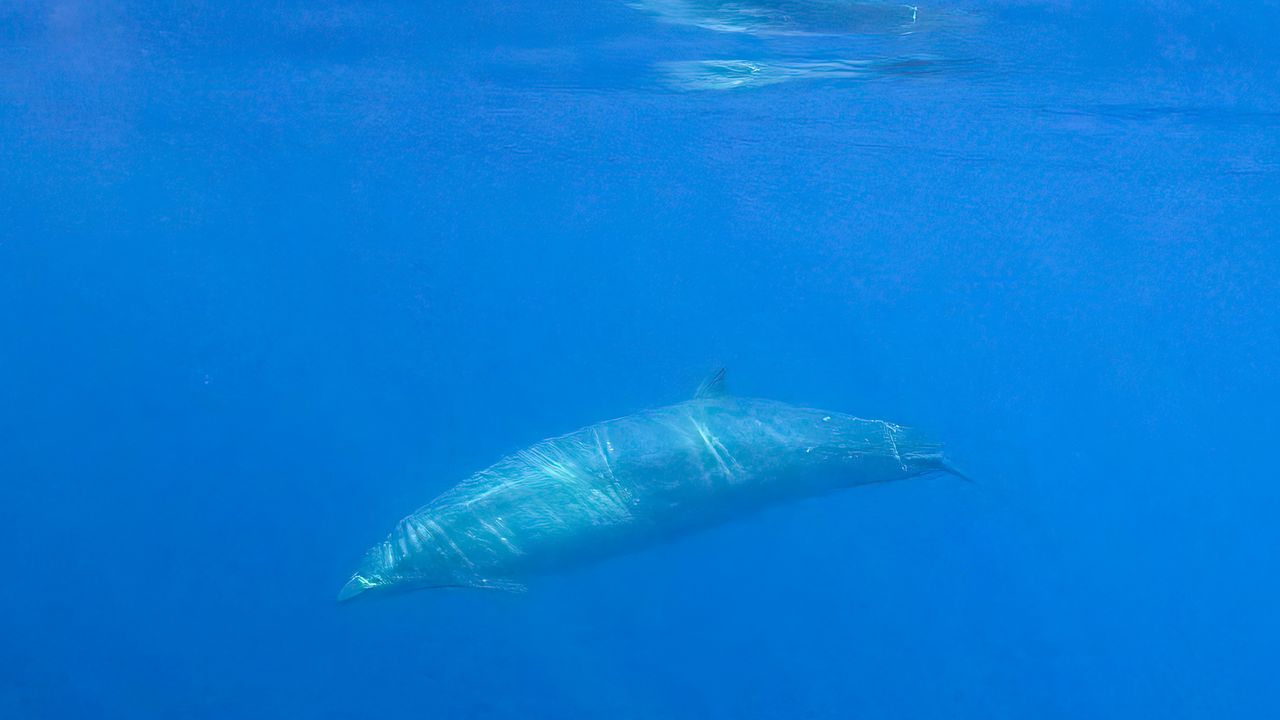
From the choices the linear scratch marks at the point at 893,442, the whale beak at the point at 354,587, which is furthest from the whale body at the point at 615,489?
the linear scratch marks at the point at 893,442

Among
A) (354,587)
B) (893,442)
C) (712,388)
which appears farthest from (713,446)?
(354,587)

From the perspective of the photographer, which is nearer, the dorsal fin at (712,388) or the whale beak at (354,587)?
the whale beak at (354,587)

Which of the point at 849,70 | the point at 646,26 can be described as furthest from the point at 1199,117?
the point at 646,26

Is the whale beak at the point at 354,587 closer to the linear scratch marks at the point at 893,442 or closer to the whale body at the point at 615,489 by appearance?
the whale body at the point at 615,489

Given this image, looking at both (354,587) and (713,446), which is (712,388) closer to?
(713,446)

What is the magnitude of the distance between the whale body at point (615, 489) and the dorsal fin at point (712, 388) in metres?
0.06

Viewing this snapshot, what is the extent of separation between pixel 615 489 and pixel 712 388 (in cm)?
132

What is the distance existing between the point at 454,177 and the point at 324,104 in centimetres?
294

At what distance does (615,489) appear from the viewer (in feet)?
18.6

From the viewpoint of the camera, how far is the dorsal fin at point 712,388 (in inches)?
249

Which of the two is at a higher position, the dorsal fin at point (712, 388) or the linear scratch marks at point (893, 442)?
the dorsal fin at point (712, 388)

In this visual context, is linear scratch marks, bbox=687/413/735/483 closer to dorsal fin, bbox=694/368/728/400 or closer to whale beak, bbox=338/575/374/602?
dorsal fin, bbox=694/368/728/400

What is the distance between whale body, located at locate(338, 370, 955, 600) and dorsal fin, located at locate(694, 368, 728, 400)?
0.06 metres

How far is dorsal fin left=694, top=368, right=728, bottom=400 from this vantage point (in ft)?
20.7
